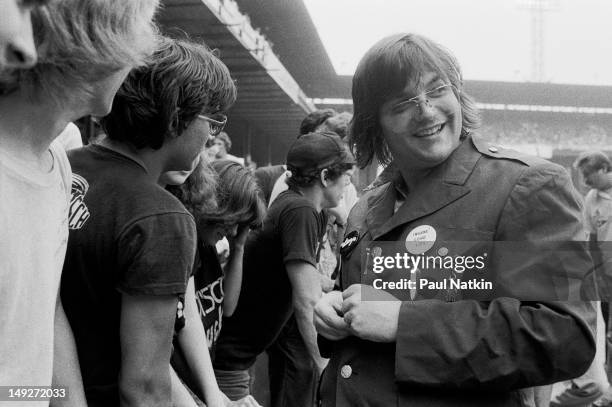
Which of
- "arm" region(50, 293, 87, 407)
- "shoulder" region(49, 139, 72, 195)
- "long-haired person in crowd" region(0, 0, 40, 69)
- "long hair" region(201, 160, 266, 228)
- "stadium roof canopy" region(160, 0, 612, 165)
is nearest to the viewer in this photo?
"long-haired person in crowd" region(0, 0, 40, 69)

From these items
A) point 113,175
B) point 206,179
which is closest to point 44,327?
point 113,175

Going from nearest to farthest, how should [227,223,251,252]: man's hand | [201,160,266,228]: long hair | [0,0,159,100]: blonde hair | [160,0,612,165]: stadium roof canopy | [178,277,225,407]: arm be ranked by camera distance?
[0,0,159,100]: blonde hair → [178,277,225,407]: arm → [201,160,266,228]: long hair → [227,223,251,252]: man's hand → [160,0,612,165]: stadium roof canopy

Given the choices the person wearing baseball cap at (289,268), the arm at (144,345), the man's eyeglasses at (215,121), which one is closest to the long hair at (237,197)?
the person wearing baseball cap at (289,268)

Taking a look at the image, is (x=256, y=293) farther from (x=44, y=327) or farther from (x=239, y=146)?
(x=239, y=146)

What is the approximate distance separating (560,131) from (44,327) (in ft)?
98.7

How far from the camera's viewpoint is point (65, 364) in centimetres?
131

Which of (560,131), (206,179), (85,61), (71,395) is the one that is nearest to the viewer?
(85,61)

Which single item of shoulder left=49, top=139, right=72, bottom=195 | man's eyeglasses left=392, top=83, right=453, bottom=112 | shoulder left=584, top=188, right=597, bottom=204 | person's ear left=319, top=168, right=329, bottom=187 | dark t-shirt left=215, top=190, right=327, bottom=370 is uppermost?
man's eyeglasses left=392, top=83, right=453, bottom=112

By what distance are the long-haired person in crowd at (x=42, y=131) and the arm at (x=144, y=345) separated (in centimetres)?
27

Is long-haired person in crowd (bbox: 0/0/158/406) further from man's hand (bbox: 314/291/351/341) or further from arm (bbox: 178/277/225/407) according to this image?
arm (bbox: 178/277/225/407)

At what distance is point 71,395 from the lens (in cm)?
129

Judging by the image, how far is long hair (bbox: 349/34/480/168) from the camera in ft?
5.27

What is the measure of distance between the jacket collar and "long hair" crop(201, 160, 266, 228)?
3.43 ft

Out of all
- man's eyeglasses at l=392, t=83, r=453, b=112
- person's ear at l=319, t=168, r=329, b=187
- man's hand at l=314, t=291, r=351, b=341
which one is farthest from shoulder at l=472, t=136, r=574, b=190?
person's ear at l=319, t=168, r=329, b=187
